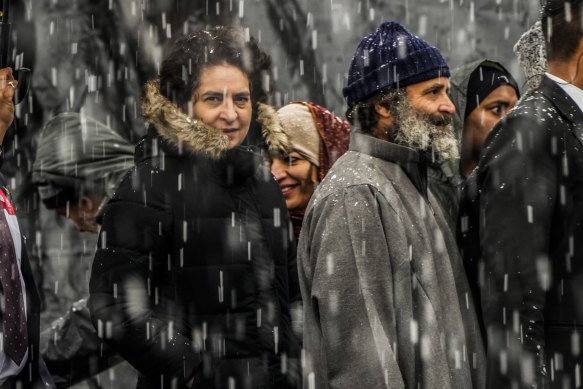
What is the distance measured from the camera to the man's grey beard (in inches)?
145

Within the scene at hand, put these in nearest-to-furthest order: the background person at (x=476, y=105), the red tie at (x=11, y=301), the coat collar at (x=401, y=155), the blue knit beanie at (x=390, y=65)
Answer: the coat collar at (x=401, y=155), the blue knit beanie at (x=390, y=65), the red tie at (x=11, y=301), the background person at (x=476, y=105)

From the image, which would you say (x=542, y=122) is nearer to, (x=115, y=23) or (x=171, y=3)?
(x=171, y=3)

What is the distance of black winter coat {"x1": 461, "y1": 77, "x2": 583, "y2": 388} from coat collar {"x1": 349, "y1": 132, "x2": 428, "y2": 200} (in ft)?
1.42

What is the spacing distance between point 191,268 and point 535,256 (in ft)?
4.58

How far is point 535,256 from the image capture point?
10.4 feet

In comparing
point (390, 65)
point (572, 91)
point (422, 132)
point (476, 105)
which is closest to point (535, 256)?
point (572, 91)

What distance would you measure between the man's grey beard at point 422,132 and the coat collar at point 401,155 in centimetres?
4

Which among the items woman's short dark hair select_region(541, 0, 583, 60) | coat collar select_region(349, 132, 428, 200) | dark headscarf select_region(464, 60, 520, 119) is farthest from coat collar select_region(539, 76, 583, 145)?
dark headscarf select_region(464, 60, 520, 119)

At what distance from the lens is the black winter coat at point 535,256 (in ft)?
10.3

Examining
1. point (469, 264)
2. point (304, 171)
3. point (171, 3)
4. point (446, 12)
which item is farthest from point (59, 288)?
point (469, 264)

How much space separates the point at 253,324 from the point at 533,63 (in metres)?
1.48

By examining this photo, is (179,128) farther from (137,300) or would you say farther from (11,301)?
(11,301)

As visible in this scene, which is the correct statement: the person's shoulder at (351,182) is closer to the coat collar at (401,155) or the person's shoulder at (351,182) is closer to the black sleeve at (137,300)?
the coat collar at (401,155)

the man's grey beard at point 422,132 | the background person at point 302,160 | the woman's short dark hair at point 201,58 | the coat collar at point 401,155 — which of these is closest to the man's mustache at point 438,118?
the man's grey beard at point 422,132
